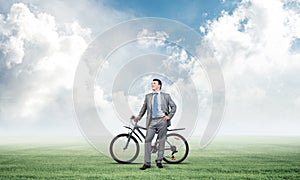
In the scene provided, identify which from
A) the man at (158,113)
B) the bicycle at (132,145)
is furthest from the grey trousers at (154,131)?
the bicycle at (132,145)

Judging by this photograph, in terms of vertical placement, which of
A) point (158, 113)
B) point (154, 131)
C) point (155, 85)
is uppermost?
point (155, 85)

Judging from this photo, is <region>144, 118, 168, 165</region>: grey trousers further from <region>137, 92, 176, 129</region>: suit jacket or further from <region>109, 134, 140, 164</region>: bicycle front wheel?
<region>109, 134, 140, 164</region>: bicycle front wheel

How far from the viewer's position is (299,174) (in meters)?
5.86

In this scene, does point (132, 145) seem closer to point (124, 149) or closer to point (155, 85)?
point (124, 149)

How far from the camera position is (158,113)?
6.71 m

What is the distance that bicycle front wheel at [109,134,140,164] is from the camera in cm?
715

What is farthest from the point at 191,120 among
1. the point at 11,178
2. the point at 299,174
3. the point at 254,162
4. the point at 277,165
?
the point at 11,178

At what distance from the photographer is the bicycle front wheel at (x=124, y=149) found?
7.15m

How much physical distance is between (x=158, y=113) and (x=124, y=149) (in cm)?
122

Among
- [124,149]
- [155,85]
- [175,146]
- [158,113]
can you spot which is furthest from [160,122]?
[124,149]

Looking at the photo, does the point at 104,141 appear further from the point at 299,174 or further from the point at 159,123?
the point at 299,174

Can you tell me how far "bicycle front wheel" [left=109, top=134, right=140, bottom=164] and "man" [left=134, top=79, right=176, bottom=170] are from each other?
0.54m

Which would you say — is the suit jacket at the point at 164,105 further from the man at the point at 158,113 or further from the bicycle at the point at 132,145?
the bicycle at the point at 132,145

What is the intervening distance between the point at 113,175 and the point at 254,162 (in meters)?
3.56
